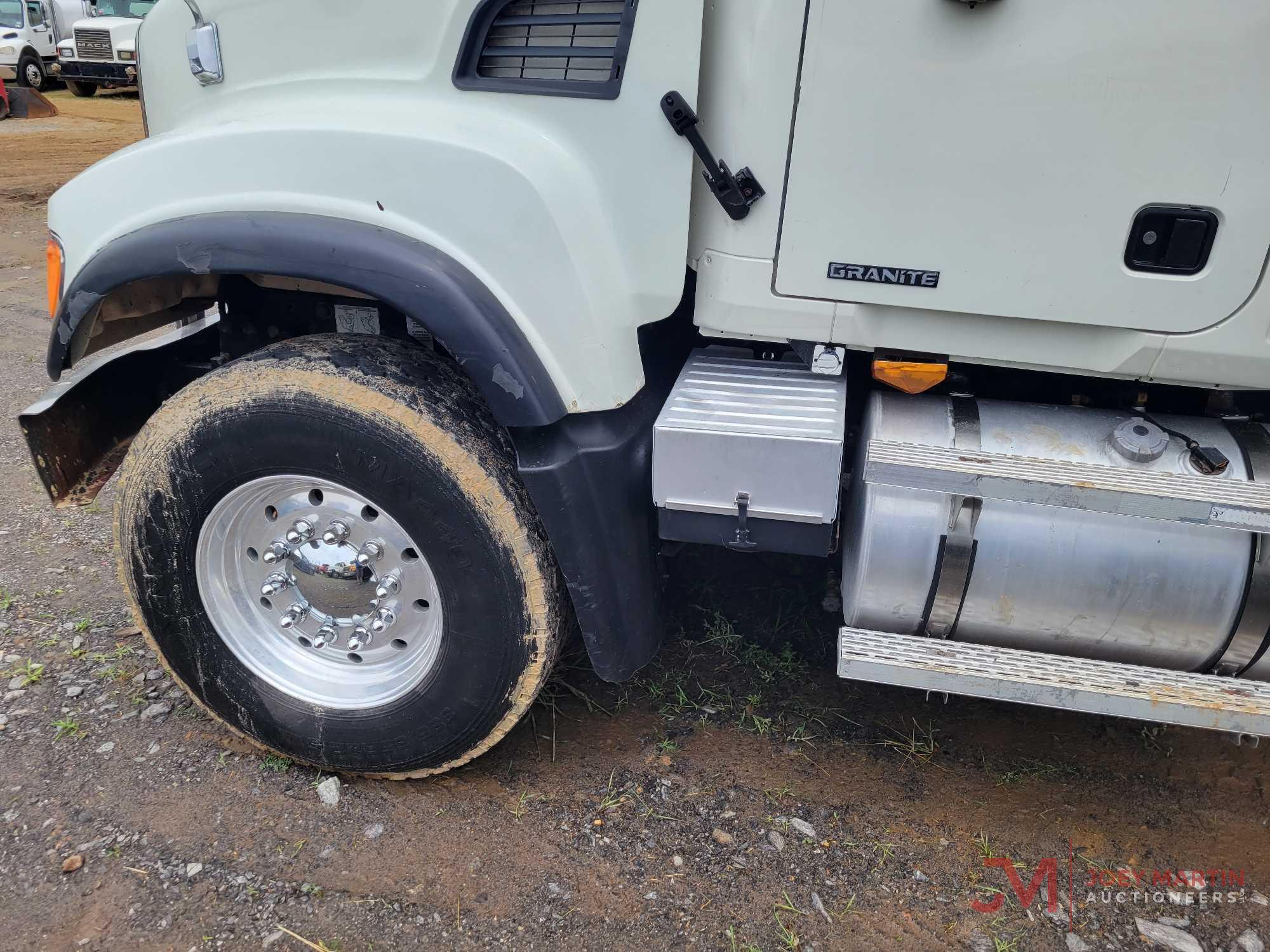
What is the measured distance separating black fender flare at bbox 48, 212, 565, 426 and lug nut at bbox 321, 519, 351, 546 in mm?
604

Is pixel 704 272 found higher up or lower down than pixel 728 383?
higher up

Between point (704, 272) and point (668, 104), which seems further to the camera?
point (704, 272)

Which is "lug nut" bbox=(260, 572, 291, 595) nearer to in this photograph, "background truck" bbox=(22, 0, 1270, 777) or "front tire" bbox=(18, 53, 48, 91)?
"background truck" bbox=(22, 0, 1270, 777)

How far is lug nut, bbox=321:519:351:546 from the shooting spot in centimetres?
235

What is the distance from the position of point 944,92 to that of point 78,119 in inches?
646

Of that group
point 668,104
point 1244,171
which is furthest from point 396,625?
point 1244,171

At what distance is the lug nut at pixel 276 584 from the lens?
98.0 inches

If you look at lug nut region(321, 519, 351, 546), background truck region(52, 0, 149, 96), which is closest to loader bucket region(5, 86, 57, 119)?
background truck region(52, 0, 149, 96)

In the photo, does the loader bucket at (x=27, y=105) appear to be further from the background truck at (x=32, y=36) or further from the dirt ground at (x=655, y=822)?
the dirt ground at (x=655, y=822)

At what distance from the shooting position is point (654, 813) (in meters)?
2.46

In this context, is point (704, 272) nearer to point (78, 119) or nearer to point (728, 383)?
point (728, 383)

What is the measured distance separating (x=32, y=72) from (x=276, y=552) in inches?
786

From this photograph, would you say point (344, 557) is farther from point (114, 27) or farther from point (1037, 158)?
point (114, 27)

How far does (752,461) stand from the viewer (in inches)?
81.1
